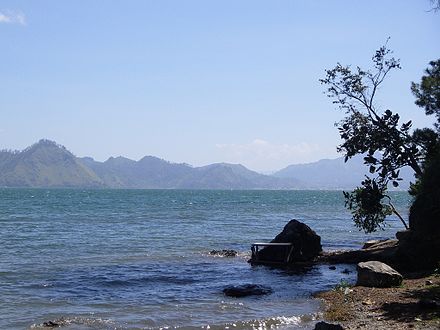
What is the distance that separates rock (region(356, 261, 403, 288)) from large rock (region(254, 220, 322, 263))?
11040 mm

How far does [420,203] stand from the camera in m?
18.4

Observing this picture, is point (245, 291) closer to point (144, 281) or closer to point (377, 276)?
point (377, 276)

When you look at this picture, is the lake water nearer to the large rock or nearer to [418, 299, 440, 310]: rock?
the large rock

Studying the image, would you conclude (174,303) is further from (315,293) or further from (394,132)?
(394,132)

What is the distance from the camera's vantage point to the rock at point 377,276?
830 inches

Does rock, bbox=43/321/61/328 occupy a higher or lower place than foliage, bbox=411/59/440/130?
lower

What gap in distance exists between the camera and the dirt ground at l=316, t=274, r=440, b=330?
14.7m

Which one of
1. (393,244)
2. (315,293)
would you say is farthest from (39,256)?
(393,244)

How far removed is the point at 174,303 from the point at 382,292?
820 cm

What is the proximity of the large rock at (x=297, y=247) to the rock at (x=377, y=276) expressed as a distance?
11040 millimetres

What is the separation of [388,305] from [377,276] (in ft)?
13.4

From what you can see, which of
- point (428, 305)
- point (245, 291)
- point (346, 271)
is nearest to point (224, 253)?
point (346, 271)

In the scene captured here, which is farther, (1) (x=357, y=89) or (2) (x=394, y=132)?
(1) (x=357, y=89)

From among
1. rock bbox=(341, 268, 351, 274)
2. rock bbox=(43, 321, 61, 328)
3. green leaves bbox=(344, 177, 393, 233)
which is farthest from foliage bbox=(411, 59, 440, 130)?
rock bbox=(43, 321, 61, 328)
